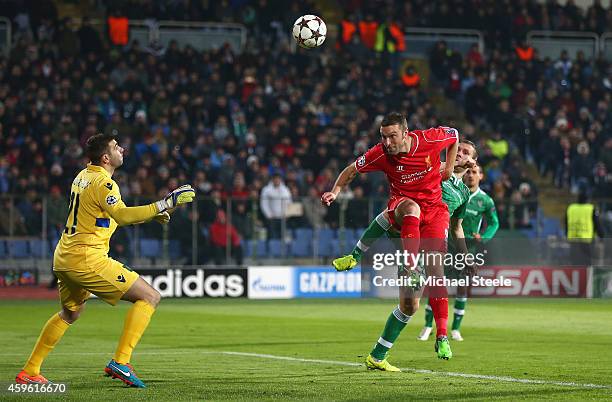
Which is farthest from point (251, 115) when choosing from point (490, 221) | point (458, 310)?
point (458, 310)

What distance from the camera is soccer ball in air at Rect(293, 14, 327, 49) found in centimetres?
1554

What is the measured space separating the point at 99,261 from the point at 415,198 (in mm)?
3534

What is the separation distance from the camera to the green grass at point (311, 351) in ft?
32.2

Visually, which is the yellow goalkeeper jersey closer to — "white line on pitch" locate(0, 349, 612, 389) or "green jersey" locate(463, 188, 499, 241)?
"white line on pitch" locate(0, 349, 612, 389)

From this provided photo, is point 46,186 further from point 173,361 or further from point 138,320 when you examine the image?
point 138,320

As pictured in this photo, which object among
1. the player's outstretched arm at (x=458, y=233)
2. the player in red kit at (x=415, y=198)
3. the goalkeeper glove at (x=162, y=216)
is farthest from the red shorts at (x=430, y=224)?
the goalkeeper glove at (x=162, y=216)

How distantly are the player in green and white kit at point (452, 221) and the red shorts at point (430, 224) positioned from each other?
257mm

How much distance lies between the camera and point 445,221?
1226cm

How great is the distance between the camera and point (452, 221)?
14.6 metres

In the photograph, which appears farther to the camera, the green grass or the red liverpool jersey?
the red liverpool jersey

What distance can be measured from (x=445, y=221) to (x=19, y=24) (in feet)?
73.0

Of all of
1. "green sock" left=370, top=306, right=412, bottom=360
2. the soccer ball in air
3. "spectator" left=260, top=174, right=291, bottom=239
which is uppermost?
the soccer ball in air

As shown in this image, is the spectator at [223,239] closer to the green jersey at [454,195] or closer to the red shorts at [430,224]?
the green jersey at [454,195]

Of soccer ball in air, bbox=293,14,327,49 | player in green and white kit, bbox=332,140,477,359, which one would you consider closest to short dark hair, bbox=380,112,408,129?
player in green and white kit, bbox=332,140,477,359
